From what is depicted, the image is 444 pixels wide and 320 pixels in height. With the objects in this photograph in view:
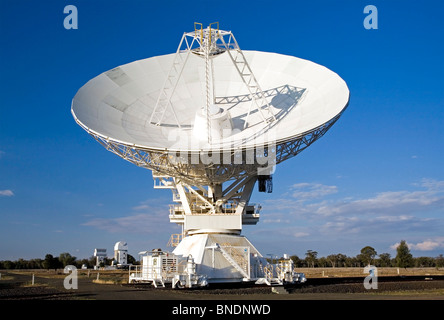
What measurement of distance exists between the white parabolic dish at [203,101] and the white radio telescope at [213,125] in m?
0.07

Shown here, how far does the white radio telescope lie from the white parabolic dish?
7 centimetres

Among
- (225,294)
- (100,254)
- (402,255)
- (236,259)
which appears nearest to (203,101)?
(236,259)

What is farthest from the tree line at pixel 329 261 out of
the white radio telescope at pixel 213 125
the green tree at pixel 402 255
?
the white radio telescope at pixel 213 125

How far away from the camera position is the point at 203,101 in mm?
32219

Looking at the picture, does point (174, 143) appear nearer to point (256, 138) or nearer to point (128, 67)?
point (256, 138)

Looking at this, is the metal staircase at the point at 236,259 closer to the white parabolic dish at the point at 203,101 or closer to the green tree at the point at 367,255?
the white parabolic dish at the point at 203,101

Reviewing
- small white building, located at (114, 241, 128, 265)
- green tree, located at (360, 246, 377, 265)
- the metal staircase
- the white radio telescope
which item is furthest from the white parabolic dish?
green tree, located at (360, 246, 377, 265)

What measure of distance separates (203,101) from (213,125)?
4544mm

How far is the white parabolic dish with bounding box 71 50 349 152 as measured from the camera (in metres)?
26.2
